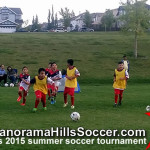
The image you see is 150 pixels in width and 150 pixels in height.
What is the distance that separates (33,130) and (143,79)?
2148cm

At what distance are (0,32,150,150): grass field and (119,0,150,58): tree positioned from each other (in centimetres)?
377

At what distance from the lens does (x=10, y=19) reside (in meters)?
118

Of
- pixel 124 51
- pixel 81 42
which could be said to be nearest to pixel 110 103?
pixel 124 51

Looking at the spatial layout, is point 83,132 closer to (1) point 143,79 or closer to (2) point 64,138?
(2) point 64,138

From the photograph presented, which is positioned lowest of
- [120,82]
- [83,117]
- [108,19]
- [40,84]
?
[83,117]

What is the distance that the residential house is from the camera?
10898 cm

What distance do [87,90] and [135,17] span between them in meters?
19.6

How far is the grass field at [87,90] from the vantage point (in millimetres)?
10500

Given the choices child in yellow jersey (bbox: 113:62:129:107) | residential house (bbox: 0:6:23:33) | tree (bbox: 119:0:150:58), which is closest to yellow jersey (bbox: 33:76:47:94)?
child in yellow jersey (bbox: 113:62:129:107)

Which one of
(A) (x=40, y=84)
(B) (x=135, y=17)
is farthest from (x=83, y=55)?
(A) (x=40, y=84)

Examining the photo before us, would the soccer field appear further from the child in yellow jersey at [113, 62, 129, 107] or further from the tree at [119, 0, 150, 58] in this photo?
the tree at [119, 0, 150, 58]

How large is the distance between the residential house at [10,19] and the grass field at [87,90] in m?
57.3

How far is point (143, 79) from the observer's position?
29.6 metres

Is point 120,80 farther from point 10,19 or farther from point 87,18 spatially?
point 10,19
